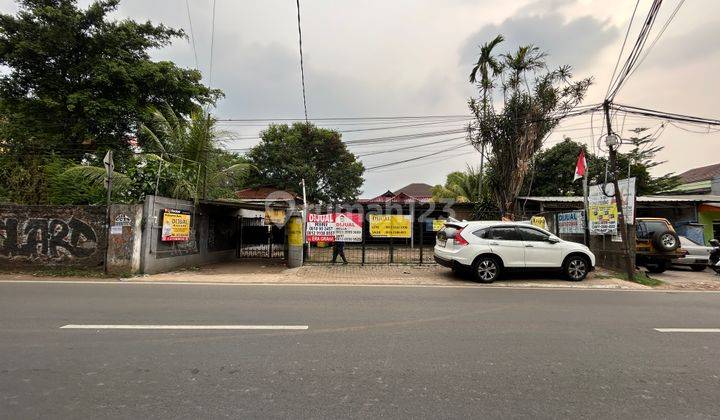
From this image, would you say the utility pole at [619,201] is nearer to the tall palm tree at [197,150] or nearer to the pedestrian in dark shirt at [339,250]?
the pedestrian in dark shirt at [339,250]

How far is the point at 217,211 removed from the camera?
53.4 ft

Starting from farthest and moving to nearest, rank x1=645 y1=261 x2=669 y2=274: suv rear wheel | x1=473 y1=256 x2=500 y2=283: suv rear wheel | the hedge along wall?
x1=645 y1=261 x2=669 y2=274: suv rear wheel → the hedge along wall → x1=473 y1=256 x2=500 y2=283: suv rear wheel

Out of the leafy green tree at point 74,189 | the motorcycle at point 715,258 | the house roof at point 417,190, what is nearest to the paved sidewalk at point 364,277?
the motorcycle at point 715,258

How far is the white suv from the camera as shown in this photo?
35.4 ft

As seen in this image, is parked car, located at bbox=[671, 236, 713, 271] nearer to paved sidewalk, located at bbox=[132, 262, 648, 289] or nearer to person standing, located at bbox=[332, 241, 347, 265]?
paved sidewalk, located at bbox=[132, 262, 648, 289]

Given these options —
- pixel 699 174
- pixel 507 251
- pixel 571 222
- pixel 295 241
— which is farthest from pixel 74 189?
pixel 699 174

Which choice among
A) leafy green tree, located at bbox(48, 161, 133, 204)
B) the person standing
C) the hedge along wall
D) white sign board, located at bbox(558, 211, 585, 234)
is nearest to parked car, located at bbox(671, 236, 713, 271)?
white sign board, located at bbox(558, 211, 585, 234)

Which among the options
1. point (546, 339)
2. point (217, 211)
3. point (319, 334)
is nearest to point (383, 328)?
point (319, 334)

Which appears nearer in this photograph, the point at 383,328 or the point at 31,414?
the point at 31,414

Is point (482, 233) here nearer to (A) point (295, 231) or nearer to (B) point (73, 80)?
(A) point (295, 231)

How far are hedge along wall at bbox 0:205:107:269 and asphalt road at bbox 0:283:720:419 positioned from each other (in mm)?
4975

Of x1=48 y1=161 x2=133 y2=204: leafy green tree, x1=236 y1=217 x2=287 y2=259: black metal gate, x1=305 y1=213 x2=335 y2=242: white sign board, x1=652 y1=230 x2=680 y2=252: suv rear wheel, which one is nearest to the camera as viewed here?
x1=652 y1=230 x2=680 y2=252: suv rear wheel

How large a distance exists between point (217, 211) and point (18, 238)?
20.0ft

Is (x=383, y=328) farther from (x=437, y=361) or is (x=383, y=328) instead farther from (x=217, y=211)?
(x=217, y=211)
